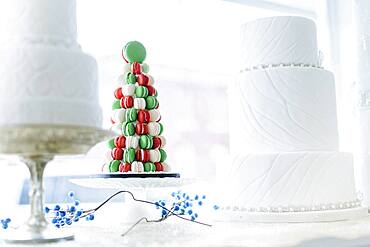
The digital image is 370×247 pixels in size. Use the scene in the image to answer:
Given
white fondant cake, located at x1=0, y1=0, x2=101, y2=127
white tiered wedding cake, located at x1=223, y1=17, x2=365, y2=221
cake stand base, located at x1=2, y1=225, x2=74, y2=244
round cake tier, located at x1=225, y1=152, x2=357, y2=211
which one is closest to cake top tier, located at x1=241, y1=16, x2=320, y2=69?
white tiered wedding cake, located at x1=223, y1=17, x2=365, y2=221

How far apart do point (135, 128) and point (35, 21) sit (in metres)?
0.46

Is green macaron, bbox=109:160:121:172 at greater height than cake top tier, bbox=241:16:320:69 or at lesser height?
lesser

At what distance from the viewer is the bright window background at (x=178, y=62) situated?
→ 1.77 metres

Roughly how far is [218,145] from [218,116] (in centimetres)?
12

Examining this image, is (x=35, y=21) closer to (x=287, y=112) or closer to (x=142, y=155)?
(x=142, y=155)

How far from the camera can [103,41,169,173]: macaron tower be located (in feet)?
→ 3.65

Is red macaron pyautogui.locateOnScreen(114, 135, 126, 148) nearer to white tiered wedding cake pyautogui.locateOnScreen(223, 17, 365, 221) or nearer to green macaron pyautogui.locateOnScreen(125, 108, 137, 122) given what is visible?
green macaron pyautogui.locateOnScreen(125, 108, 137, 122)

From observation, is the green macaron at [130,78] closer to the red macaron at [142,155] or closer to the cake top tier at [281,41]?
the red macaron at [142,155]

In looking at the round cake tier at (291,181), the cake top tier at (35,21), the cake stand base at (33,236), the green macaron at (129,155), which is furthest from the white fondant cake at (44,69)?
the round cake tier at (291,181)

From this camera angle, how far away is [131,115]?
113 centimetres

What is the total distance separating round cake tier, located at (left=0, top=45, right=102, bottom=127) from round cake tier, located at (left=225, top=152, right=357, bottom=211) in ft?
1.59

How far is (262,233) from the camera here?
2.80ft

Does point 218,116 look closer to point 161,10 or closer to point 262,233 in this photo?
point 161,10

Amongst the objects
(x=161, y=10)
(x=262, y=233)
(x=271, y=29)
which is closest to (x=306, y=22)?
(x=271, y=29)
